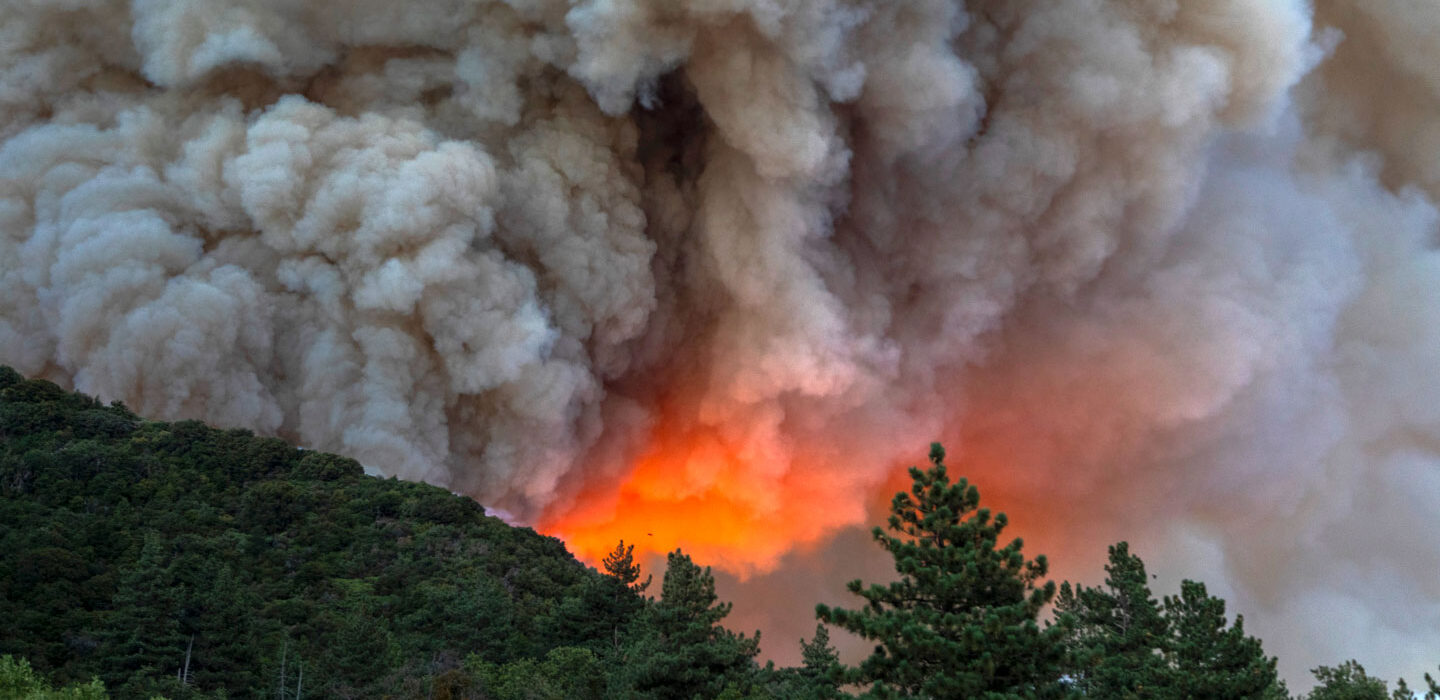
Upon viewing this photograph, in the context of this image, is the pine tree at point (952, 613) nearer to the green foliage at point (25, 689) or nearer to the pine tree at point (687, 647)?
the pine tree at point (687, 647)

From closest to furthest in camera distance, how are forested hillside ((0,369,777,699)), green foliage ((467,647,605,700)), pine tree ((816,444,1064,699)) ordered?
pine tree ((816,444,1064,699)) < green foliage ((467,647,605,700)) < forested hillside ((0,369,777,699))

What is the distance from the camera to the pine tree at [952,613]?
15125 millimetres

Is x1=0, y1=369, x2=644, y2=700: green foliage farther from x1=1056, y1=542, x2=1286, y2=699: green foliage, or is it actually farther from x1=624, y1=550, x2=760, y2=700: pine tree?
x1=1056, y1=542, x2=1286, y2=699: green foliage

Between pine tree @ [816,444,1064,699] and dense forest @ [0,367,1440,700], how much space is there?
0.10ft

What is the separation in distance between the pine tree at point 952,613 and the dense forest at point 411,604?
3 centimetres

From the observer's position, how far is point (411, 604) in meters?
38.0

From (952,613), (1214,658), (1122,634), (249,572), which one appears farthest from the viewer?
(249,572)

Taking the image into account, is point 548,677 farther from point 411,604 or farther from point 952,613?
point 952,613

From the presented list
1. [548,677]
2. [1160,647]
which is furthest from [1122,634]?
[548,677]

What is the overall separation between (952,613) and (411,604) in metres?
26.0

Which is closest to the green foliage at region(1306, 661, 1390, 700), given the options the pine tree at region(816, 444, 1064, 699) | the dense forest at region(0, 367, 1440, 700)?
the dense forest at region(0, 367, 1440, 700)

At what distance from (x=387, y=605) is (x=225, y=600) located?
7.19m

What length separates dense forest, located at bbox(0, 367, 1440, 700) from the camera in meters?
16.0

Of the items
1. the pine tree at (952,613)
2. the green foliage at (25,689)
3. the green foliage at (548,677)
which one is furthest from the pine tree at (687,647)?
the green foliage at (25,689)
